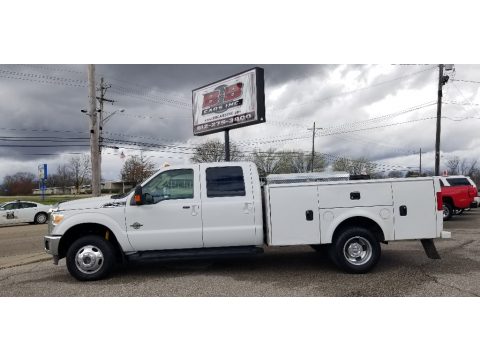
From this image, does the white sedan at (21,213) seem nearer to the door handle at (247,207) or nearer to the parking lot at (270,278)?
the parking lot at (270,278)

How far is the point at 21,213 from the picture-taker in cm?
2023

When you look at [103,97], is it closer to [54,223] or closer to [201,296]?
[54,223]

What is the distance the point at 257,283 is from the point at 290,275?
761mm

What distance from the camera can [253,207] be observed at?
20.0ft

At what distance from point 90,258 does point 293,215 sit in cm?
346

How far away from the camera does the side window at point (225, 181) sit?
20.3 feet

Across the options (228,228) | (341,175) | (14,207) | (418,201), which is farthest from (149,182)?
(14,207)

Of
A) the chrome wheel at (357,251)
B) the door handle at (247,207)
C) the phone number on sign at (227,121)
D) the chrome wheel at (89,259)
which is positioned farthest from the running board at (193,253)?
the phone number on sign at (227,121)

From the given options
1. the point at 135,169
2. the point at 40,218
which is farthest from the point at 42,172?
the point at 40,218

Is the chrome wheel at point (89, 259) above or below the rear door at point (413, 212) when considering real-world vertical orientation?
below

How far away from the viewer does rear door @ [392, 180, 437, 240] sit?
6.11 metres

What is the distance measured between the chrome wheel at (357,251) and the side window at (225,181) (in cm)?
200

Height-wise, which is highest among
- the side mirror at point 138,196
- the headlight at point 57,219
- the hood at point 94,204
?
the side mirror at point 138,196

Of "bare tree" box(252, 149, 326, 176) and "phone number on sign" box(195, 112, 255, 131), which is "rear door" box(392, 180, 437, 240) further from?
"bare tree" box(252, 149, 326, 176)
